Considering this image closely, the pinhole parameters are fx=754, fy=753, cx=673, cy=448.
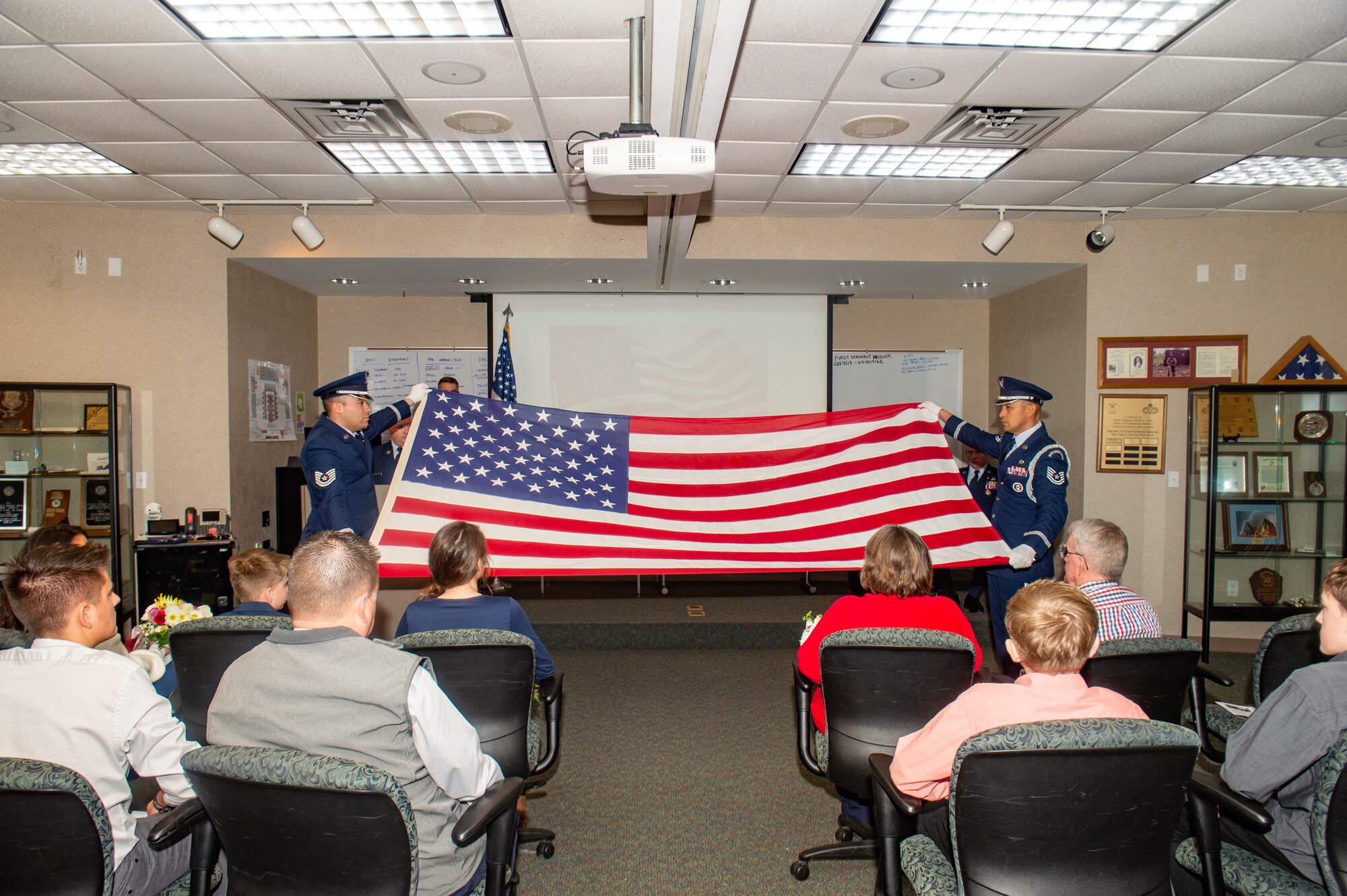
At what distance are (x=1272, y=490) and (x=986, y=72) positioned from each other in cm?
365

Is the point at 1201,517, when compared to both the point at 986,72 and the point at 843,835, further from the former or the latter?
the point at 843,835

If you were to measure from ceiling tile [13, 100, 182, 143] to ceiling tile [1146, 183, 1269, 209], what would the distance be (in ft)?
18.3

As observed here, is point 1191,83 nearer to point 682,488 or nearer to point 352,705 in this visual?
point 682,488

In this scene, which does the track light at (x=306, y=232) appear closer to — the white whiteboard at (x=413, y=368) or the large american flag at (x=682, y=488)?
the white whiteboard at (x=413, y=368)

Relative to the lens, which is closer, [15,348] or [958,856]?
[958,856]

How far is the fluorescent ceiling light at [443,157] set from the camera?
3904 mm

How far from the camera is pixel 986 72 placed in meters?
3.09

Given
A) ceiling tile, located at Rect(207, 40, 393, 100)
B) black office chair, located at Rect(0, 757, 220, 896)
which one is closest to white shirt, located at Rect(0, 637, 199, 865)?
black office chair, located at Rect(0, 757, 220, 896)

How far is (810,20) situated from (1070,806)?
8.28ft

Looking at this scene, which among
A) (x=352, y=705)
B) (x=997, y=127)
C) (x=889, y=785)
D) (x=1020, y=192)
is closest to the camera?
(x=352, y=705)

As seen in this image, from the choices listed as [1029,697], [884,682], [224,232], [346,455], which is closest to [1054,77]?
[884,682]

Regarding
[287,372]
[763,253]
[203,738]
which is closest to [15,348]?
[287,372]

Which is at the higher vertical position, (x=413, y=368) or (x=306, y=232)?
(x=306, y=232)

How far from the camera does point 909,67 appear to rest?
9.98 ft
